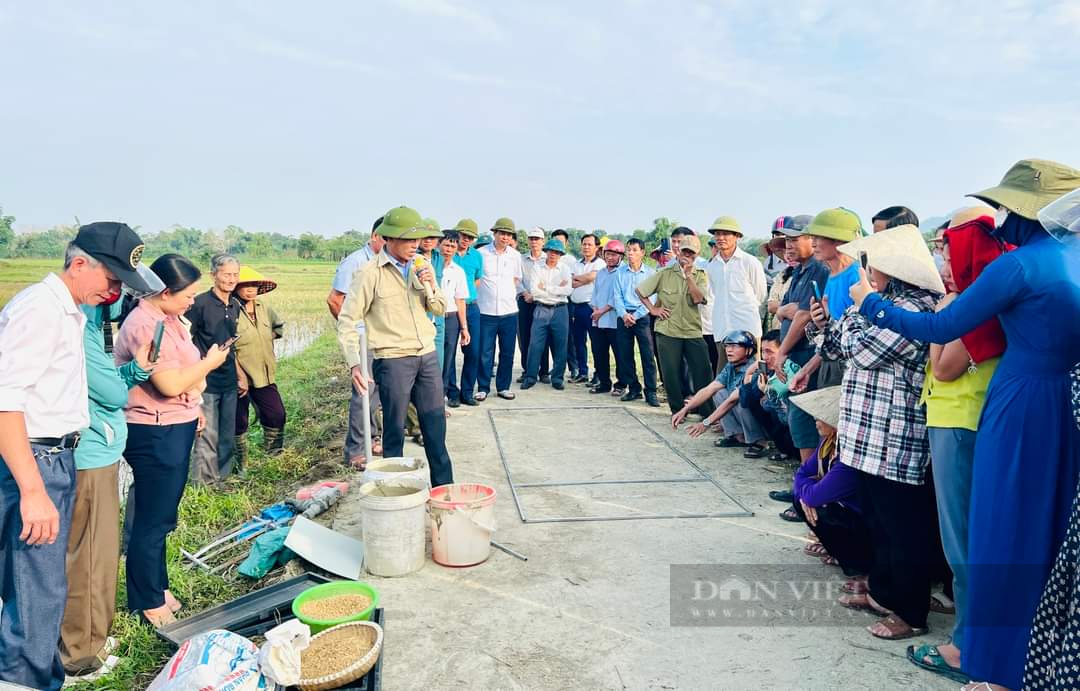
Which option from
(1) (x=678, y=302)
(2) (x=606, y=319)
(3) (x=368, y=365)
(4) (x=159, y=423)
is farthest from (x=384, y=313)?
(2) (x=606, y=319)

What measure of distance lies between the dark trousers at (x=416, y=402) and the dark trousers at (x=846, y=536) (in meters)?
2.21

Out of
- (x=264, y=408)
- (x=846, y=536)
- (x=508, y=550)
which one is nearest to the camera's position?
(x=846, y=536)

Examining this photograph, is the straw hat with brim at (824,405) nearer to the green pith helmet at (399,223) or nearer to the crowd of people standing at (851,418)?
the crowd of people standing at (851,418)

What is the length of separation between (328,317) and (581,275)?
12.8 metres

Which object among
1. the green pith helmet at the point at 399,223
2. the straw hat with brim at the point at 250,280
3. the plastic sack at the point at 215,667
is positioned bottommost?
the plastic sack at the point at 215,667

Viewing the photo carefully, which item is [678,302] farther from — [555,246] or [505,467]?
[505,467]

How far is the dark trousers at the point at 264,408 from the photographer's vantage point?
552 centimetres

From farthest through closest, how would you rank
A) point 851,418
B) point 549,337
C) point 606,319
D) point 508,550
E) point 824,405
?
point 549,337
point 606,319
point 508,550
point 824,405
point 851,418

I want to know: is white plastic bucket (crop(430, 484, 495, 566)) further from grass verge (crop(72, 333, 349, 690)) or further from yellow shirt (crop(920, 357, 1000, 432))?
yellow shirt (crop(920, 357, 1000, 432))

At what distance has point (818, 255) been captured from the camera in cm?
397

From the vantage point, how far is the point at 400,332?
4258mm

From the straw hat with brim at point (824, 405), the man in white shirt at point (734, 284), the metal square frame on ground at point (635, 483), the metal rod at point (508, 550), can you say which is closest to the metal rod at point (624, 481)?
the metal square frame on ground at point (635, 483)

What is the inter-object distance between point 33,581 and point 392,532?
1520 mm

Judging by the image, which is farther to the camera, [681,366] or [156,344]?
[681,366]
